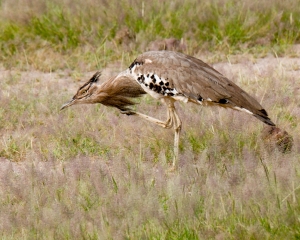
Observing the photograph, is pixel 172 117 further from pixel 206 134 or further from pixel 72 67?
pixel 72 67

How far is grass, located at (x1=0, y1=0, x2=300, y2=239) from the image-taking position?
450 centimetres

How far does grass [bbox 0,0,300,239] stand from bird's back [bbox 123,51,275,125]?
33 centimetres

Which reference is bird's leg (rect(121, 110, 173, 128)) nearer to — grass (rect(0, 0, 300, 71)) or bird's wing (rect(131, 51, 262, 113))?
bird's wing (rect(131, 51, 262, 113))

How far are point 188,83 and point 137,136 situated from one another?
2.85ft

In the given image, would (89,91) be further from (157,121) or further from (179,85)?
(179,85)

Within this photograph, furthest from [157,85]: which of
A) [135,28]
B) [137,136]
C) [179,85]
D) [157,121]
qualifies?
[135,28]

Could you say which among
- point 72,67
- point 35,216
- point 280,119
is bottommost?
point 72,67

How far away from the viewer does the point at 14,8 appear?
9438mm

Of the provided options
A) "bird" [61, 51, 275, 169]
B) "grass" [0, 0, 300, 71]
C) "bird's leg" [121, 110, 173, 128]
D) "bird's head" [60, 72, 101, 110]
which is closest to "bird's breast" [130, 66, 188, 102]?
"bird" [61, 51, 275, 169]

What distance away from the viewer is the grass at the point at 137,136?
14.8 feet

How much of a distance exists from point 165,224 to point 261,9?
17.2 feet

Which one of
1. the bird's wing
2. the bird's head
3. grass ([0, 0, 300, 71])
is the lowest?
grass ([0, 0, 300, 71])

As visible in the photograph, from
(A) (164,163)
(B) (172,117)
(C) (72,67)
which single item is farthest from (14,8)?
(A) (164,163)

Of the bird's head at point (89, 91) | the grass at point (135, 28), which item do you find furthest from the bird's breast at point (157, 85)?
the grass at point (135, 28)
